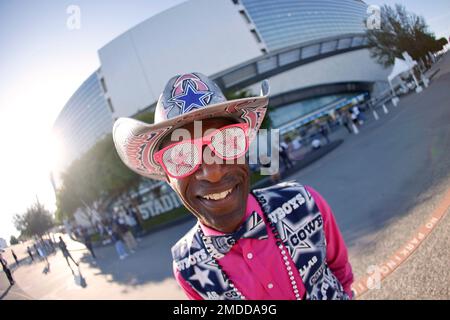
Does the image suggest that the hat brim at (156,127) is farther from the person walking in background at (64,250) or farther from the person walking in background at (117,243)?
the person walking in background at (117,243)

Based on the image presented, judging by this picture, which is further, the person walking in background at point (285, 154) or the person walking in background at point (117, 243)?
the person walking in background at point (285, 154)

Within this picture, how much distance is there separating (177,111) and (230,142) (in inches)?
11.3

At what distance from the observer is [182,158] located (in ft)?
3.58

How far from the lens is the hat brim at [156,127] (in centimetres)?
102

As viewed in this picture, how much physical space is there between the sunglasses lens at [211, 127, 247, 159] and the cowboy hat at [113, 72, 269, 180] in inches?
4.0

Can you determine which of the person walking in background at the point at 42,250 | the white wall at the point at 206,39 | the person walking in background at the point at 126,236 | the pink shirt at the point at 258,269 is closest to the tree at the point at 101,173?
the person walking in background at the point at 126,236

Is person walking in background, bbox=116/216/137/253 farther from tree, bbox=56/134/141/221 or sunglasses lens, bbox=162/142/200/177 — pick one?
sunglasses lens, bbox=162/142/200/177

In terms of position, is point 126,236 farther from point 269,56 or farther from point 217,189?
point 269,56

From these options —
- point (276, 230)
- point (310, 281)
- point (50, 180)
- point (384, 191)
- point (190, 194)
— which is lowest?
point (384, 191)

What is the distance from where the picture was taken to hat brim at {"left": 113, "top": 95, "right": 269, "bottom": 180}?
102 cm

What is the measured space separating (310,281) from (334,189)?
5.65m

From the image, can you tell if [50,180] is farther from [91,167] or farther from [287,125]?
[287,125]
